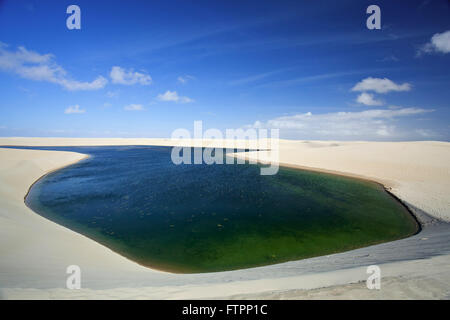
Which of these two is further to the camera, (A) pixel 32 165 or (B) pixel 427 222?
(A) pixel 32 165

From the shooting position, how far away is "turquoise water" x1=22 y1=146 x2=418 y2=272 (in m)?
7.19

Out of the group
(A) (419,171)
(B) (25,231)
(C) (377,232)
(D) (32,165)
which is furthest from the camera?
(D) (32,165)

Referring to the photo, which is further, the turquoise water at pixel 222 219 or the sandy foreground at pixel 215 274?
the turquoise water at pixel 222 219

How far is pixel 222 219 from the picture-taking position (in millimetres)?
10086

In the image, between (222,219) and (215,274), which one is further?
(222,219)

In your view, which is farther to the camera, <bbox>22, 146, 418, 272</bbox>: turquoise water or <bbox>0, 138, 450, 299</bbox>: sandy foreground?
<bbox>22, 146, 418, 272</bbox>: turquoise water

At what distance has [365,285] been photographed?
11.1 feet

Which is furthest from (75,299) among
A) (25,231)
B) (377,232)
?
(377,232)

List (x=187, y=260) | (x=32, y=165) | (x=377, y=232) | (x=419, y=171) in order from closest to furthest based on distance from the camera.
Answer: (x=187, y=260)
(x=377, y=232)
(x=419, y=171)
(x=32, y=165)

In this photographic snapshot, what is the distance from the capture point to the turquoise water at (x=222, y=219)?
7188 millimetres

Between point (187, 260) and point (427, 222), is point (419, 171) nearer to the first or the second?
point (427, 222)

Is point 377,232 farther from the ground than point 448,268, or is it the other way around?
point 448,268
